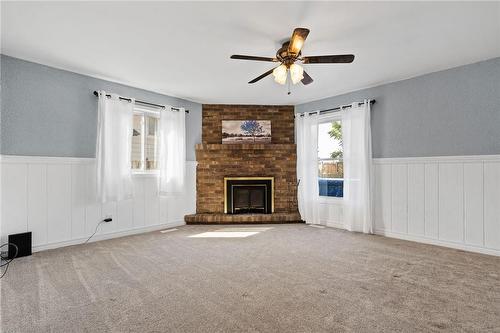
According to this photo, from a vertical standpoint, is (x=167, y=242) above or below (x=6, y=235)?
below

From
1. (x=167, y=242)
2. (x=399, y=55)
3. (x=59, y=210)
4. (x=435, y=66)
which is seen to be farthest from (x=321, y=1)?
(x=59, y=210)

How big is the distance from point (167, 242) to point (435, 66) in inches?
174

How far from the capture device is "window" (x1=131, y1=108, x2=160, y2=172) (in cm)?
442

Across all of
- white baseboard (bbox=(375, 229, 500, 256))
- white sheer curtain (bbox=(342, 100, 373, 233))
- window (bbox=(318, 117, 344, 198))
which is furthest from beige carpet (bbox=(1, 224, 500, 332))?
window (bbox=(318, 117, 344, 198))

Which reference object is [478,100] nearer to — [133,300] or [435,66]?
[435,66]

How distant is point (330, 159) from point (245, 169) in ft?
5.48

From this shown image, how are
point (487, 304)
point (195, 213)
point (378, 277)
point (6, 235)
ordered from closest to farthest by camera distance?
point (487, 304) → point (378, 277) → point (6, 235) → point (195, 213)

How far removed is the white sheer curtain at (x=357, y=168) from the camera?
14.0 feet

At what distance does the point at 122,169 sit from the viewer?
3.97 metres

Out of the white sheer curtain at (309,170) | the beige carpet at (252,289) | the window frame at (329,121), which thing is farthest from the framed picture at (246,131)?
the beige carpet at (252,289)

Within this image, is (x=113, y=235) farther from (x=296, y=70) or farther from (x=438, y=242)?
(x=438, y=242)

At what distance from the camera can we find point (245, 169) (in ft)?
17.4

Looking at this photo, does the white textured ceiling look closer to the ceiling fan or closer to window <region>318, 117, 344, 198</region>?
the ceiling fan

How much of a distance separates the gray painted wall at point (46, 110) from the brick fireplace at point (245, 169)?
6.13 feet
